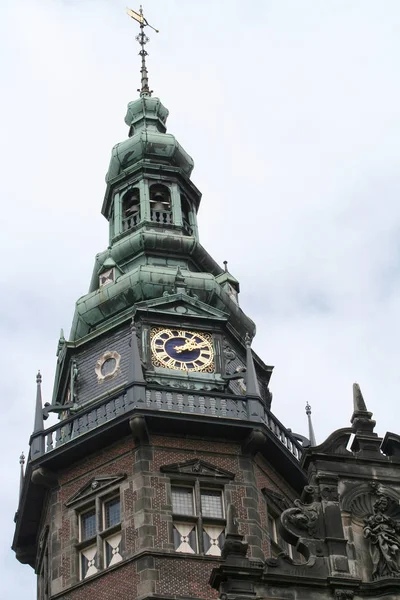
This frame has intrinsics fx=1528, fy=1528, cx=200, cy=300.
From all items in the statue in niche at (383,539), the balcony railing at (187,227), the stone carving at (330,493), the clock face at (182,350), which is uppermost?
the balcony railing at (187,227)

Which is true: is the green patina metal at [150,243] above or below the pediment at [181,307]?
above

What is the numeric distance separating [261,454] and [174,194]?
11707 mm

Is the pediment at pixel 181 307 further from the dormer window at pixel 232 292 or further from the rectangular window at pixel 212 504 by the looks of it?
the rectangular window at pixel 212 504

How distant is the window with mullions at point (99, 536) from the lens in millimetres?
37562

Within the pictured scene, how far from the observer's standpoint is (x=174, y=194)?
1922 inches

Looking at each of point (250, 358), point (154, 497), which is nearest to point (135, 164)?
point (250, 358)

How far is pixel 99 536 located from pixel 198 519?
2503 mm

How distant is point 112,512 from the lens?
3841cm

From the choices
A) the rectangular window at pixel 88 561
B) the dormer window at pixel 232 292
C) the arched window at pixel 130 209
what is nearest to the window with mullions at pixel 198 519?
the rectangular window at pixel 88 561

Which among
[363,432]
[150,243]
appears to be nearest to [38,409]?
[150,243]

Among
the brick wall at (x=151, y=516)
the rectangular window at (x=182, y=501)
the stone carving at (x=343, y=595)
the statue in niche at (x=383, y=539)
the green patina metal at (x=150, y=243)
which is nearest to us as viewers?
the stone carving at (x=343, y=595)

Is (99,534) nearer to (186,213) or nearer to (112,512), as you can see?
(112,512)

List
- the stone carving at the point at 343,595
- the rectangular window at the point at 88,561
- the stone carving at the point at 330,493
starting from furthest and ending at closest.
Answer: the rectangular window at the point at 88,561 < the stone carving at the point at 330,493 < the stone carving at the point at 343,595

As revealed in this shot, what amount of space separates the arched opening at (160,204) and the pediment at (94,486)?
11257mm
